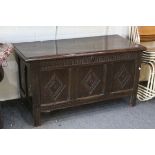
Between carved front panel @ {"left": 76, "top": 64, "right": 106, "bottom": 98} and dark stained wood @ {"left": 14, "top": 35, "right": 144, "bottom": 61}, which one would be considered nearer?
dark stained wood @ {"left": 14, "top": 35, "right": 144, "bottom": 61}

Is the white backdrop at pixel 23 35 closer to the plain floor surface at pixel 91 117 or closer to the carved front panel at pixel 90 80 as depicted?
the plain floor surface at pixel 91 117

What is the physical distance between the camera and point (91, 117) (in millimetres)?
2344

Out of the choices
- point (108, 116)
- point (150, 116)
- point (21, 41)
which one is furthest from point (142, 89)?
point (21, 41)

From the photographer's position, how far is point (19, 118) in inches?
90.1

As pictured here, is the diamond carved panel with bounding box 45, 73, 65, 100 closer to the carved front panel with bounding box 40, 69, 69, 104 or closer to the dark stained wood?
the carved front panel with bounding box 40, 69, 69, 104

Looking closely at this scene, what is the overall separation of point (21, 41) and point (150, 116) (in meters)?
1.30

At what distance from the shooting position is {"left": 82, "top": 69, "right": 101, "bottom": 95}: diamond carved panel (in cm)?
220

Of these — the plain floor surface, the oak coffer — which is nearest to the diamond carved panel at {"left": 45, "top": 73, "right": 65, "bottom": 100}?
the oak coffer

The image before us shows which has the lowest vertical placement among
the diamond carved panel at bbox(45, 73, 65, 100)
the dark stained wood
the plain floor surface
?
the plain floor surface

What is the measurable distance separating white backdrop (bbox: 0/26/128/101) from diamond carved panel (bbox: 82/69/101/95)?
0.49m

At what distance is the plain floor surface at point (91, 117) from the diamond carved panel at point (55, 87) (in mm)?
260

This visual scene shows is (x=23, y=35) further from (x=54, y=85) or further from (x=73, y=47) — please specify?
(x=54, y=85)
